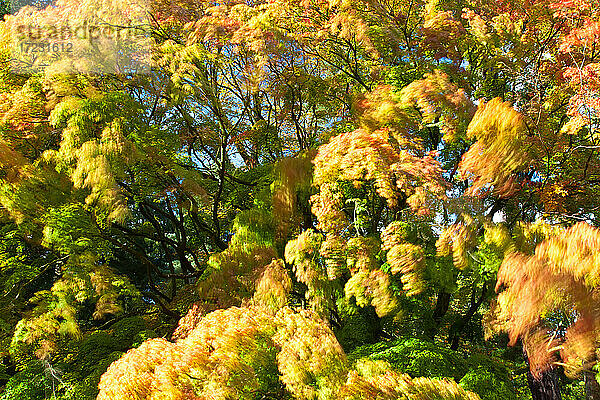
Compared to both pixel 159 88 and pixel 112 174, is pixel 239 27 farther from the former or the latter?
pixel 112 174

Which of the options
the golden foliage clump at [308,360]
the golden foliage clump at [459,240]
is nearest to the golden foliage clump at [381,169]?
the golden foliage clump at [459,240]

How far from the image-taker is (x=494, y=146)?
4301 mm

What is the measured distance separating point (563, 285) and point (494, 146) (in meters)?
1.72

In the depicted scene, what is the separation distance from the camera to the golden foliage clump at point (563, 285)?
10.0 feet

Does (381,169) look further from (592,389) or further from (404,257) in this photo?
(592,389)

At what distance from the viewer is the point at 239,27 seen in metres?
6.29

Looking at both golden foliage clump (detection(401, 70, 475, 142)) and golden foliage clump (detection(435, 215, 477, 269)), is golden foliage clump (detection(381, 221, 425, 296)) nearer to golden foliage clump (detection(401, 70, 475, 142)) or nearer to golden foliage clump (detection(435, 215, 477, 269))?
golden foliage clump (detection(435, 215, 477, 269))

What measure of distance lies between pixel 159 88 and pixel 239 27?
152 centimetres

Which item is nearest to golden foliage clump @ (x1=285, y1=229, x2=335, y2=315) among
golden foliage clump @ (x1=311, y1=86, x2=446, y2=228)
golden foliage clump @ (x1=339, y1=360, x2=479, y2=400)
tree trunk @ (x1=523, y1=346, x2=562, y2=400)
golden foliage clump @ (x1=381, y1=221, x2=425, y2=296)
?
golden foliage clump @ (x1=311, y1=86, x2=446, y2=228)

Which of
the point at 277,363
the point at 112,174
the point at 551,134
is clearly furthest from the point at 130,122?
the point at 551,134

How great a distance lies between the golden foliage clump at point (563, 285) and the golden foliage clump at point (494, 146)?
1.01 m

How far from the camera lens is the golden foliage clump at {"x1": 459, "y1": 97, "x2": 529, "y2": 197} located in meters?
4.26

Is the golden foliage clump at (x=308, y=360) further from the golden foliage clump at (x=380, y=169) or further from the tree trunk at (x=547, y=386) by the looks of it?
the tree trunk at (x=547, y=386)

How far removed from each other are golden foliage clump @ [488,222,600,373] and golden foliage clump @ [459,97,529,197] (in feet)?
3.31
